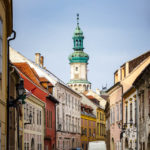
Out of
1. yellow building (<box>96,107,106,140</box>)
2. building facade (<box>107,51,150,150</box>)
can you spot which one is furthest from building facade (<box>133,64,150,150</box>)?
yellow building (<box>96,107,106,140</box>)

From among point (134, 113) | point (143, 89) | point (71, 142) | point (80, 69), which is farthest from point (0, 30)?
point (80, 69)

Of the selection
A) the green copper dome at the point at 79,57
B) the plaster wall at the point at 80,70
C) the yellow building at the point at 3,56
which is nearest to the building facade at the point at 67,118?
the yellow building at the point at 3,56

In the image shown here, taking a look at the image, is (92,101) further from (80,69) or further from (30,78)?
(80,69)

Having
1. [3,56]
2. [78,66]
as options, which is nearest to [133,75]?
[3,56]

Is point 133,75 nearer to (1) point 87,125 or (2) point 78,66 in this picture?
(1) point 87,125

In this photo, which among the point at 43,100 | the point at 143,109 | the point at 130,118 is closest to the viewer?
the point at 143,109

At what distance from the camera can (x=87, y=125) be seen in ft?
268

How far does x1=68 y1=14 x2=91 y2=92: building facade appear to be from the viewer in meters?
145

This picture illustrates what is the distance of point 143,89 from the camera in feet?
95.8

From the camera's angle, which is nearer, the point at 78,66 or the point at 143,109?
the point at 143,109

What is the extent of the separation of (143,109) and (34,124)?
12228mm

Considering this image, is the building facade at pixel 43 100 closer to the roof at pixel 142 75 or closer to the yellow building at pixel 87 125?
the roof at pixel 142 75

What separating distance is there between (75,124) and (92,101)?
20.3 m

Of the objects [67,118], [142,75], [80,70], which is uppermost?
[80,70]
